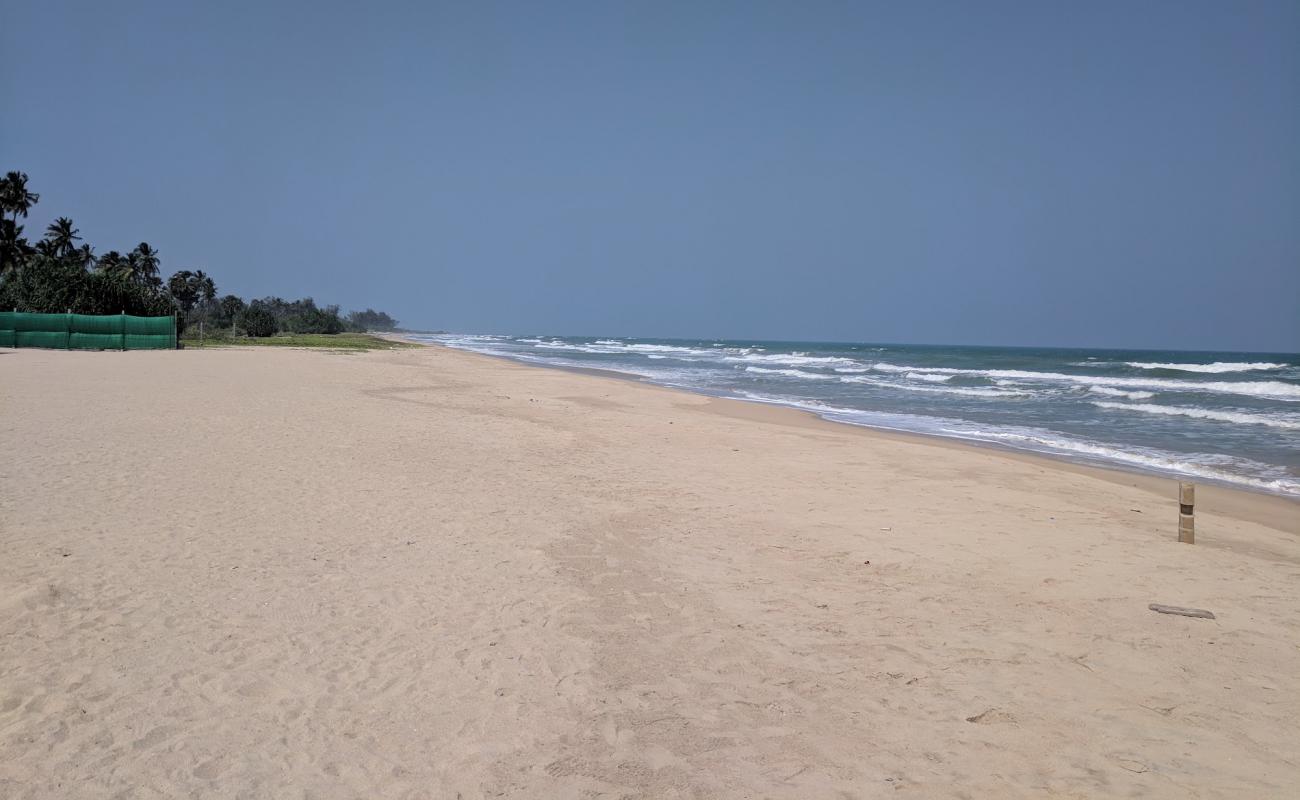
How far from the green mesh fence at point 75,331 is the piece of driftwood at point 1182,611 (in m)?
43.5

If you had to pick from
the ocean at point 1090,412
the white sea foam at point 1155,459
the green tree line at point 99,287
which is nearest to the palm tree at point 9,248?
the green tree line at point 99,287

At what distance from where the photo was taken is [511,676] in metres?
4.15

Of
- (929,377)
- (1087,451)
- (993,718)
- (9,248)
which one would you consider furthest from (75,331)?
(993,718)

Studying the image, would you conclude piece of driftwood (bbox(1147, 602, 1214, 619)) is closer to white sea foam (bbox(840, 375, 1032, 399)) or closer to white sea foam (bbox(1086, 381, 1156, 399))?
white sea foam (bbox(840, 375, 1032, 399))

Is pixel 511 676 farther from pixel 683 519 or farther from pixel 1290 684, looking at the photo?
pixel 1290 684

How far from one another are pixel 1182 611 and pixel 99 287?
2163 inches

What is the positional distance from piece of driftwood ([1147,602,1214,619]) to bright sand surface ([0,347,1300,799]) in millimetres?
149

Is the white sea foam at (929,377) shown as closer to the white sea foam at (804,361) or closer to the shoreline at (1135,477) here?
the white sea foam at (804,361)

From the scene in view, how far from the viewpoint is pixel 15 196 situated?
188 ft

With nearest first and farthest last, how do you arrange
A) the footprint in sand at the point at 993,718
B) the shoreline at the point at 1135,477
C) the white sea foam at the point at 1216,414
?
the footprint in sand at the point at 993,718 → the shoreline at the point at 1135,477 → the white sea foam at the point at 1216,414

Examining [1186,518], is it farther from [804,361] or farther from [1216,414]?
[804,361]

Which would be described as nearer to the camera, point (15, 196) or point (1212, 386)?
point (1212, 386)

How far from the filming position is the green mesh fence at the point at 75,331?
116ft

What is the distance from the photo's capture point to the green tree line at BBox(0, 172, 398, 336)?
43625 millimetres
